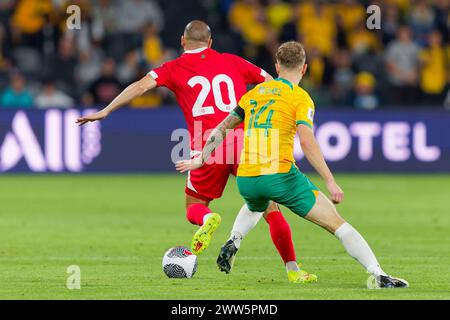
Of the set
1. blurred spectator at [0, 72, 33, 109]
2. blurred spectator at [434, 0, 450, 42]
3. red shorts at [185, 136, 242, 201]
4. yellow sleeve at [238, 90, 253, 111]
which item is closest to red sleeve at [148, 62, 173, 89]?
red shorts at [185, 136, 242, 201]

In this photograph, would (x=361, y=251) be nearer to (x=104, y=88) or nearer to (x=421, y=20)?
(x=104, y=88)

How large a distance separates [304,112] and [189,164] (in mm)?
1133

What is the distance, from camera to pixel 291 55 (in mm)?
9148

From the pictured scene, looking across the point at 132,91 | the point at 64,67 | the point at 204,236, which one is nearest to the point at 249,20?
the point at 64,67

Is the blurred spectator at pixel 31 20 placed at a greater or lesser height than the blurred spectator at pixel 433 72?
greater

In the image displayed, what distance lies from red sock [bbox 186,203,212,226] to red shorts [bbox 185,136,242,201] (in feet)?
0.43

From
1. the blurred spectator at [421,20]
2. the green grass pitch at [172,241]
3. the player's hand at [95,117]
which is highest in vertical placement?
the blurred spectator at [421,20]

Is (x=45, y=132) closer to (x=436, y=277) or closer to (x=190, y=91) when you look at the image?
(x=190, y=91)

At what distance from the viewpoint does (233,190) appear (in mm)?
19469

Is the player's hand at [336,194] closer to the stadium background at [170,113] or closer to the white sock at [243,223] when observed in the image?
the white sock at [243,223]

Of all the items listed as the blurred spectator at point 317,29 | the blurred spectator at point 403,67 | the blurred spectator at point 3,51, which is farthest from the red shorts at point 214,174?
the blurred spectator at point 317,29

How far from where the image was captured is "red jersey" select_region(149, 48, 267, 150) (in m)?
10.4

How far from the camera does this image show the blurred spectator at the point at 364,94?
22859 mm

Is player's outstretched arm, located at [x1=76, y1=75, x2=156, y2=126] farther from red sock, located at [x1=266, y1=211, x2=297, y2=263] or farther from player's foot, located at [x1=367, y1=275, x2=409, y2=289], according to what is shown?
player's foot, located at [x1=367, y1=275, x2=409, y2=289]
